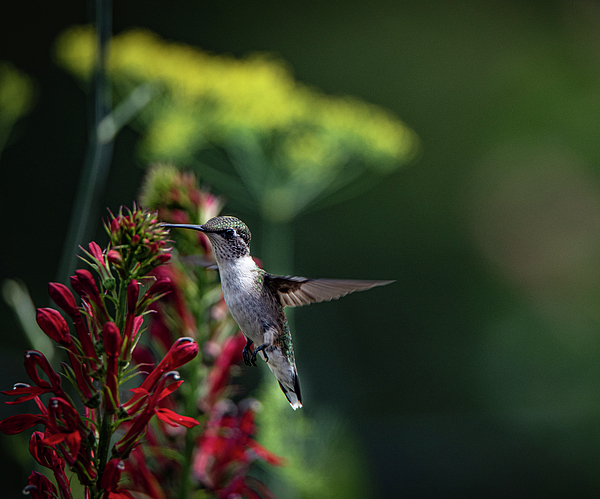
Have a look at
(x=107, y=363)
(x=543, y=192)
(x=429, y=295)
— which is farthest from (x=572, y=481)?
(x=107, y=363)

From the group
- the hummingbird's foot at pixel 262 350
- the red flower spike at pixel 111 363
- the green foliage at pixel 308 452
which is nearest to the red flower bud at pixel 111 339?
the red flower spike at pixel 111 363

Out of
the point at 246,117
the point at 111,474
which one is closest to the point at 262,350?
the point at 111,474

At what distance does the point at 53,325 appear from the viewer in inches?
23.9

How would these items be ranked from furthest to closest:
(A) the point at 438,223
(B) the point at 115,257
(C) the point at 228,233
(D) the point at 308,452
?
(A) the point at 438,223
(D) the point at 308,452
(C) the point at 228,233
(B) the point at 115,257

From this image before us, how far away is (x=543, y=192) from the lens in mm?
3982

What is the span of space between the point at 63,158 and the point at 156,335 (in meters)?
2.39

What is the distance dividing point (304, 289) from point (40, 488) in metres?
0.39

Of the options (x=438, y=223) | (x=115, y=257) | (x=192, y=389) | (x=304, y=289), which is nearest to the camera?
(x=115, y=257)

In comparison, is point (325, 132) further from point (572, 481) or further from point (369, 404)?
point (572, 481)

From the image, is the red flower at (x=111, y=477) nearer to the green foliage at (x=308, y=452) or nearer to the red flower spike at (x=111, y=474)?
the red flower spike at (x=111, y=474)

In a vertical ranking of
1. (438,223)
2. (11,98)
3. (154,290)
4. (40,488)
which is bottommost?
(40,488)

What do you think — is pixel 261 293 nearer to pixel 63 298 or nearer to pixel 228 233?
pixel 228 233

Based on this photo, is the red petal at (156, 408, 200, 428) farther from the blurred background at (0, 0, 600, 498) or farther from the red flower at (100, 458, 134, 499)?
the blurred background at (0, 0, 600, 498)

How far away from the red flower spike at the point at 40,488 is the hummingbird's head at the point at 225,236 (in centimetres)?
30
